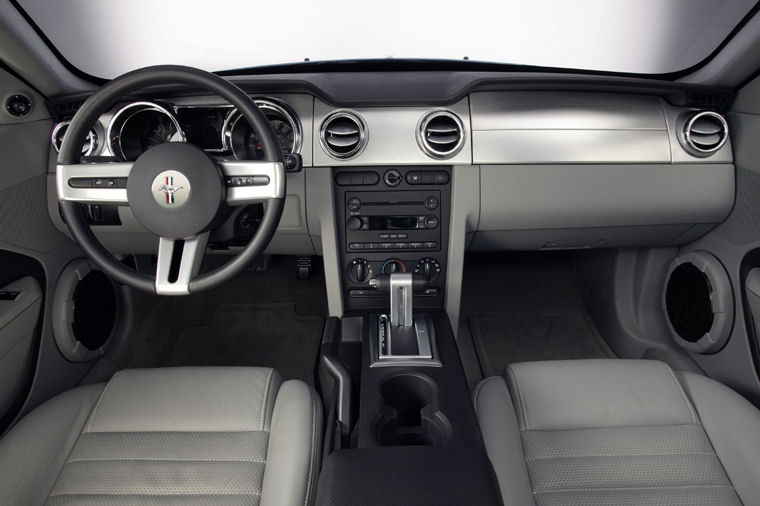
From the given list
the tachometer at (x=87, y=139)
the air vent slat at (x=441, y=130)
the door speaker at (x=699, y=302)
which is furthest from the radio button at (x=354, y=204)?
the door speaker at (x=699, y=302)

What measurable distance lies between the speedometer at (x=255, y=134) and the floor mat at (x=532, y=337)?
4.32ft

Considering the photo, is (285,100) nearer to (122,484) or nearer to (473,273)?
(122,484)

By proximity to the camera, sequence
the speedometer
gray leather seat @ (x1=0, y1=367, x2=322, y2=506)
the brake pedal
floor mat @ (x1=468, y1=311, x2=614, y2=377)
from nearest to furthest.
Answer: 1. gray leather seat @ (x1=0, y1=367, x2=322, y2=506)
2. the speedometer
3. floor mat @ (x1=468, y1=311, x2=614, y2=377)
4. the brake pedal

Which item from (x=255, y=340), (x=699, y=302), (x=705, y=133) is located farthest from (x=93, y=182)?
(x=699, y=302)

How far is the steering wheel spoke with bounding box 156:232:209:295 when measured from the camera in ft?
3.53

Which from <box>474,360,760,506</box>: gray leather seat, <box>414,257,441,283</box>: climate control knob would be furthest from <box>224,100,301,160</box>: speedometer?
<box>474,360,760,506</box>: gray leather seat

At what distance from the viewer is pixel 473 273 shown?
2.56m

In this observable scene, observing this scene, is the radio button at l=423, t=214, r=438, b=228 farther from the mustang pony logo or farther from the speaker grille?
the speaker grille

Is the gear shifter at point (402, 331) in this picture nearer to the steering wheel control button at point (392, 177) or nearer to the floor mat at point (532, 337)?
the steering wheel control button at point (392, 177)

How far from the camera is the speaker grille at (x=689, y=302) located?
165cm

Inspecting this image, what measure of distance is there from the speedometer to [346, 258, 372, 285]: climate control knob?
1.47 ft

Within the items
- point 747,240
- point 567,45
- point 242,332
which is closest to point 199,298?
point 242,332

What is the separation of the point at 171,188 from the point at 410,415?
2.78 ft

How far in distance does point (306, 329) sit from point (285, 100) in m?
1.21
